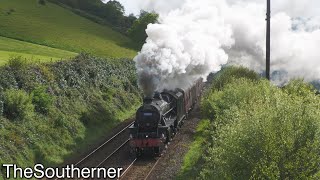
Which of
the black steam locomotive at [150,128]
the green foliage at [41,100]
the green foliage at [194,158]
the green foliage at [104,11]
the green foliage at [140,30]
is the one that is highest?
the green foliage at [104,11]

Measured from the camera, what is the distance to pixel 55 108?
2872cm

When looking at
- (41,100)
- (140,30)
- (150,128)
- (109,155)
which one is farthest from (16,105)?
(140,30)

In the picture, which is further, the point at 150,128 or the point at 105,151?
the point at 105,151

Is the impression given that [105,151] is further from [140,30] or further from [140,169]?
[140,30]

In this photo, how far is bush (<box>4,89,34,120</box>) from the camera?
2395 cm

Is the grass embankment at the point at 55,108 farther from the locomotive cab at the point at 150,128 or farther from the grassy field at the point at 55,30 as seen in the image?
the grassy field at the point at 55,30

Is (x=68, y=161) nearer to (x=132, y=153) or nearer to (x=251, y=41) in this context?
(x=132, y=153)

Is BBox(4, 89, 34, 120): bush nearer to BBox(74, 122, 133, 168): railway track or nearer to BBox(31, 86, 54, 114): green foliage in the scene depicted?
BBox(31, 86, 54, 114): green foliage

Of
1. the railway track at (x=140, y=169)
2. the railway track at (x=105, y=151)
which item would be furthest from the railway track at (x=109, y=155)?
the railway track at (x=140, y=169)

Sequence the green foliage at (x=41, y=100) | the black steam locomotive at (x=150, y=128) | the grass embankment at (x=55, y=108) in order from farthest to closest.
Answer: the green foliage at (x=41, y=100) < the black steam locomotive at (x=150, y=128) < the grass embankment at (x=55, y=108)

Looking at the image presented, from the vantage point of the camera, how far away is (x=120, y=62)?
47.3 metres

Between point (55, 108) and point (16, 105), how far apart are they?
4.73 m

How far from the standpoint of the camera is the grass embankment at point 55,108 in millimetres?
23438

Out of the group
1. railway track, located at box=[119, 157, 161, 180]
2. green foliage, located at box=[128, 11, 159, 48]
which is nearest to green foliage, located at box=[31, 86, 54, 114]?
railway track, located at box=[119, 157, 161, 180]
